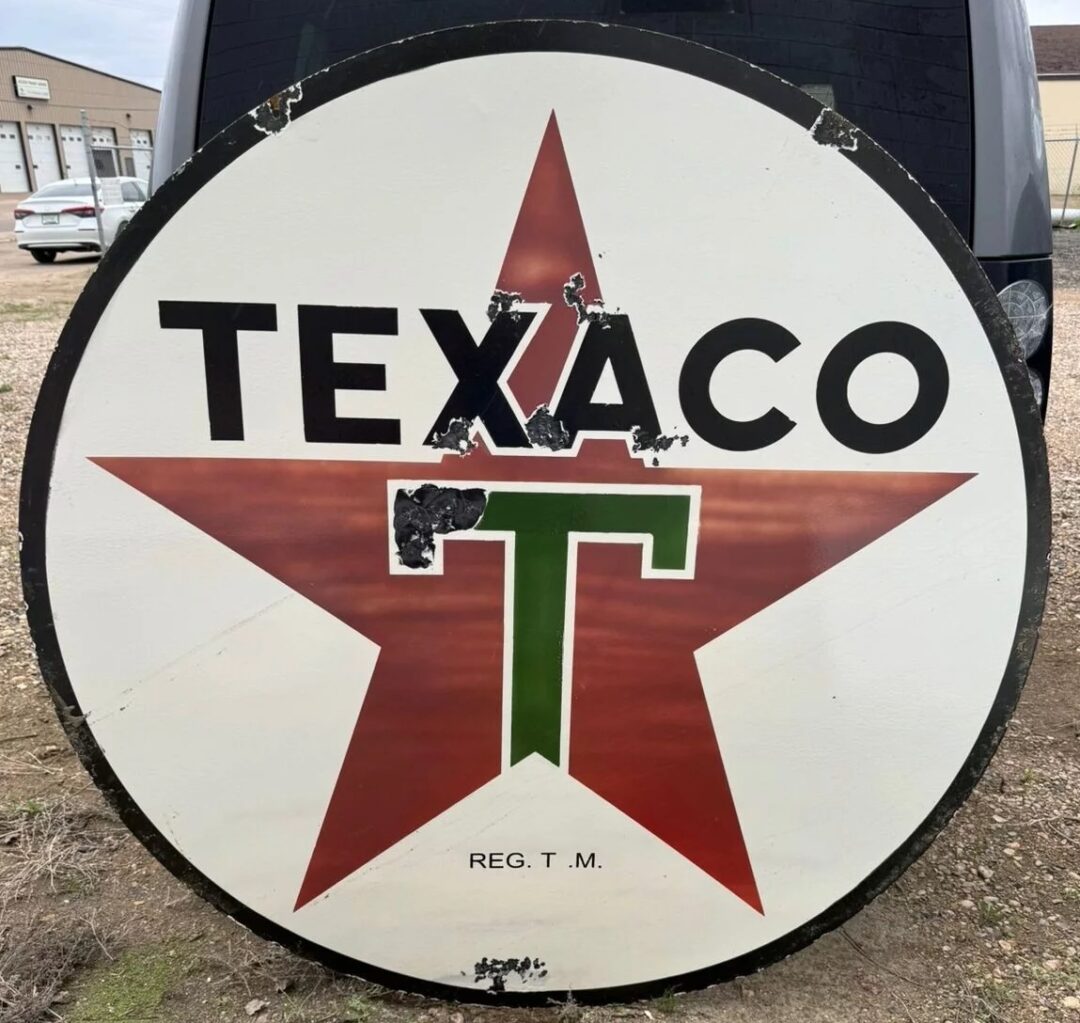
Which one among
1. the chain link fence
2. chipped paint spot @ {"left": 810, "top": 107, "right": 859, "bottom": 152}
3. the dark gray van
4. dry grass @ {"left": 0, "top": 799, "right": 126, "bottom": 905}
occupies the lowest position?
dry grass @ {"left": 0, "top": 799, "right": 126, "bottom": 905}

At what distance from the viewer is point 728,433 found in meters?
1.49

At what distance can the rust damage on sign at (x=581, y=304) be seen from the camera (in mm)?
1448

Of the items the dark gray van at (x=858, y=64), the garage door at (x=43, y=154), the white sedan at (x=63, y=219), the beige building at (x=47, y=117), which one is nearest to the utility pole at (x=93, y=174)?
the white sedan at (x=63, y=219)

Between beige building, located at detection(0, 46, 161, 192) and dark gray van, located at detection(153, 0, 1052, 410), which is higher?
beige building, located at detection(0, 46, 161, 192)

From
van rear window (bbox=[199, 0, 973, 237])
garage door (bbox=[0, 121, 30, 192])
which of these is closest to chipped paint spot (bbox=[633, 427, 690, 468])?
van rear window (bbox=[199, 0, 973, 237])

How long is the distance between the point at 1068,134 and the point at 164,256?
3817 centimetres

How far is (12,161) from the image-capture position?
146 ft

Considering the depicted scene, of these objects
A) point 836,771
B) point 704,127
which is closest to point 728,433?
point 704,127

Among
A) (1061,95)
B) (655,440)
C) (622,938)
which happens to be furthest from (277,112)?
(1061,95)

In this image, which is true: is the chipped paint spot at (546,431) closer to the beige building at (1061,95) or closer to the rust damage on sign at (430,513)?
the rust damage on sign at (430,513)

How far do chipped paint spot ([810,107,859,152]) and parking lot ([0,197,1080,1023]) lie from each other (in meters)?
1.44

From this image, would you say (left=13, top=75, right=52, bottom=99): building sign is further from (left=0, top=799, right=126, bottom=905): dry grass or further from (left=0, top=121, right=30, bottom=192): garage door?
(left=0, top=799, right=126, bottom=905): dry grass

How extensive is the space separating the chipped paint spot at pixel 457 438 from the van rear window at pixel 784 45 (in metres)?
1.03

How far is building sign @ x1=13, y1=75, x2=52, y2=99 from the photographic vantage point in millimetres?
46406
